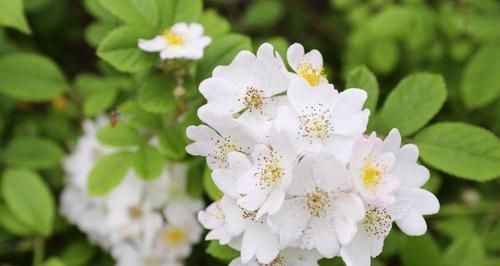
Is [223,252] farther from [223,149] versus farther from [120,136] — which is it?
[120,136]

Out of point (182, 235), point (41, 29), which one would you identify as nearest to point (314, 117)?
point (182, 235)

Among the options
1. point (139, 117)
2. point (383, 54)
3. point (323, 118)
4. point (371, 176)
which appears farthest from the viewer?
point (383, 54)

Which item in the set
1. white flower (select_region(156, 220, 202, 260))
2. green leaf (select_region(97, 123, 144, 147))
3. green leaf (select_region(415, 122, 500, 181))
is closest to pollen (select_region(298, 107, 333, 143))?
green leaf (select_region(415, 122, 500, 181))

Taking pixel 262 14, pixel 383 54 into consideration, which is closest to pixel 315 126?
pixel 383 54

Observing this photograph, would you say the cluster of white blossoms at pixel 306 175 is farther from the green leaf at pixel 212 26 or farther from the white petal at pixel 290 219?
the green leaf at pixel 212 26

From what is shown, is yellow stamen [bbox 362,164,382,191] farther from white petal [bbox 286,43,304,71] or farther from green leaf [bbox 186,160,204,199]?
green leaf [bbox 186,160,204,199]

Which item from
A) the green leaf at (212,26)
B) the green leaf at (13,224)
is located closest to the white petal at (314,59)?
the green leaf at (212,26)

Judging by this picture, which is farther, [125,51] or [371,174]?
[125,51]

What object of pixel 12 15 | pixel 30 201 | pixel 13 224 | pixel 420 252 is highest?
pixel 12 15
